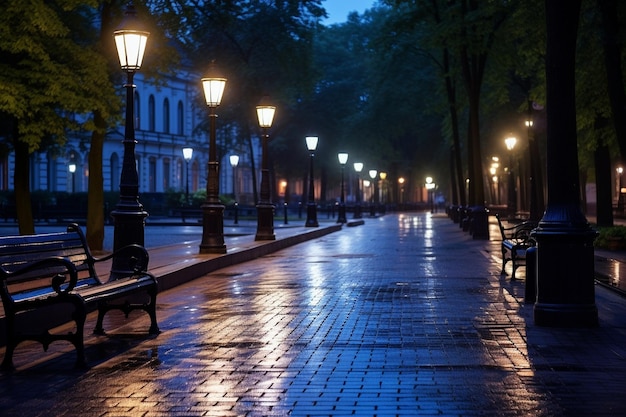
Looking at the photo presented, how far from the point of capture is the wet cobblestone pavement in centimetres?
729

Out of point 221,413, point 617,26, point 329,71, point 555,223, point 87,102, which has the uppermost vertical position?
point 329,71

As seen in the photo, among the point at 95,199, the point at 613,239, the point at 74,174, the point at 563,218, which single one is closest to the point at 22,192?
the point at 95,199

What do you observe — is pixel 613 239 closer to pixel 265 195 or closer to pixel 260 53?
pixel 265 195

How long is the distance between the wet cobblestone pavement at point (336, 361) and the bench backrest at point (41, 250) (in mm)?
809

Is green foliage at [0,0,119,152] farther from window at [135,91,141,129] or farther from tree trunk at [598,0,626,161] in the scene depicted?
window at [135,91,141,129]

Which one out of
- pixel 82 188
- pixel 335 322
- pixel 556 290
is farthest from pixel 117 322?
pixel 82 188

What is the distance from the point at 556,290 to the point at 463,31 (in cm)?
2390

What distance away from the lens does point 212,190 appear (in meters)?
22.8

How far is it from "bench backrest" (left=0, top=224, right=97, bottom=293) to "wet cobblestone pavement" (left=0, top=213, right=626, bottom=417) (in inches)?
31.9

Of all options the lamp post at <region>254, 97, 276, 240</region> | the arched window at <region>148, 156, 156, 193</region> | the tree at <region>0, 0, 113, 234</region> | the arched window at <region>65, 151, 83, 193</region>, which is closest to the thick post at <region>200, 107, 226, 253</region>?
the tree at <region>0, 0, 113, 234</region>

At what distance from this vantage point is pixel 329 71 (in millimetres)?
78938

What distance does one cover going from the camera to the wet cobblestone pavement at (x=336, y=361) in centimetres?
729

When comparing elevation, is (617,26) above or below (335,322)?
above

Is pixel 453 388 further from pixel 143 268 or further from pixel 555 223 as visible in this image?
pixel 143 268
